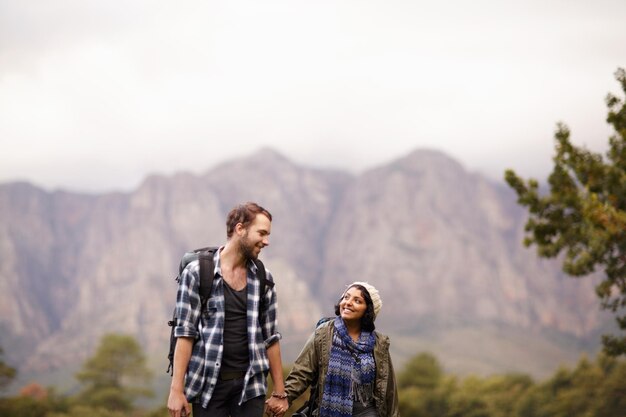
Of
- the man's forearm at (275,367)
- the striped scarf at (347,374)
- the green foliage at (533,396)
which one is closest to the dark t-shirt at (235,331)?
the man's forearm at (275,367)

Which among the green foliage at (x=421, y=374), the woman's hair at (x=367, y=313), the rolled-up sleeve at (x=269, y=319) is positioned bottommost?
the rolled-up sleeve at (x=269, y=319)

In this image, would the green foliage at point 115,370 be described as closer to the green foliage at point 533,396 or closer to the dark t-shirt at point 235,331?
the green foliage at point 533,396

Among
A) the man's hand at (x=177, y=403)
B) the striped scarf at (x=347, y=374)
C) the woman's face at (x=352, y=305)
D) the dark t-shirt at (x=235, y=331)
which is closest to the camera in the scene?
the man's hand at (x=177, y=403)

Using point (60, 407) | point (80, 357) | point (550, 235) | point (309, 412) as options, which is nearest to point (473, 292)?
point (80, 357)

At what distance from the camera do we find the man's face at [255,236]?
5.93m

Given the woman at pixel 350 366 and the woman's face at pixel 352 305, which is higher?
the woman's face at pixel 352 305

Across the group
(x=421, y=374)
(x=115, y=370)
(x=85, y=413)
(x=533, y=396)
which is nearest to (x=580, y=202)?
(x=85, y=413)

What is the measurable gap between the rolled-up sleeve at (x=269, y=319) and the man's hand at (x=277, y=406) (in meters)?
0.49

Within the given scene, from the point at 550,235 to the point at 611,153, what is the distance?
2438mm

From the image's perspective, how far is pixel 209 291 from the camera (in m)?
5.86

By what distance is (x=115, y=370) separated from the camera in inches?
3081

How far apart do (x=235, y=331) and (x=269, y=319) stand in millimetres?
367

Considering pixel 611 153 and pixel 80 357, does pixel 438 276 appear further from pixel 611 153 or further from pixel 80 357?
pixel 611 153

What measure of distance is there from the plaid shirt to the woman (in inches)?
34.3
